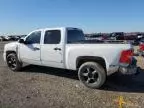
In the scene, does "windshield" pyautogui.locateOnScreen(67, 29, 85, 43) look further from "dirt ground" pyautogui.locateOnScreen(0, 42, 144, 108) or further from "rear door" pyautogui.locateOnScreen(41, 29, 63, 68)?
"dirt ground" pyautogui.locateOnScreen(0, 42, 144, 108)

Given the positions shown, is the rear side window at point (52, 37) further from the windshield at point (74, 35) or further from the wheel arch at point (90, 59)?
the wheel arch at point (90, 59)

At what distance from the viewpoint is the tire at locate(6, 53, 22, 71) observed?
1048 centimetres

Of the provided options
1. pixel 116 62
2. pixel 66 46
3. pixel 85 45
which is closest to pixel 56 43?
pixel 66 46

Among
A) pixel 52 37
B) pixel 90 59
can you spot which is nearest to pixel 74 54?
pixel 90 59

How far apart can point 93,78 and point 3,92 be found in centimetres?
273

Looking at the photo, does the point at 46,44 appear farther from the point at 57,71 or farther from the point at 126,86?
the point at 126,86

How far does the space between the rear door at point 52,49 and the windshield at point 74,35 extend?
32cm

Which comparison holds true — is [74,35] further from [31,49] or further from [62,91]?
[62,91]

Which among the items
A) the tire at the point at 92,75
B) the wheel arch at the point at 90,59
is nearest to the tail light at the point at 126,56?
the wheel arch at the point at 90,59

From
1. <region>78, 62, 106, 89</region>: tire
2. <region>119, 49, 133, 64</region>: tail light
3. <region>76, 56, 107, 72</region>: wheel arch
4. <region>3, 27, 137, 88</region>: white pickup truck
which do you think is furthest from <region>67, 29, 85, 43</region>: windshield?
<region>119, 49, 133, 64</region>: tail light

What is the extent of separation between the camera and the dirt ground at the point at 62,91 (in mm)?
6199

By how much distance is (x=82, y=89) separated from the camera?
7.59 metres

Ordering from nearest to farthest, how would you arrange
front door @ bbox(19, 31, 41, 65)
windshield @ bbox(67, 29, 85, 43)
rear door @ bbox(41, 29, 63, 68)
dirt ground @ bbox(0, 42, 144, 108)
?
dirt ground @ bbox(0, 42, 144, 108) < rear door @ bbox(41, 29, 63, 68) < windshield @ bbox(67, 29, 85, 43) < front door @ bbox(19, 31, 41, 65)

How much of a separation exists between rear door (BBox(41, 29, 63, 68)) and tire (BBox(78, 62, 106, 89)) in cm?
106
